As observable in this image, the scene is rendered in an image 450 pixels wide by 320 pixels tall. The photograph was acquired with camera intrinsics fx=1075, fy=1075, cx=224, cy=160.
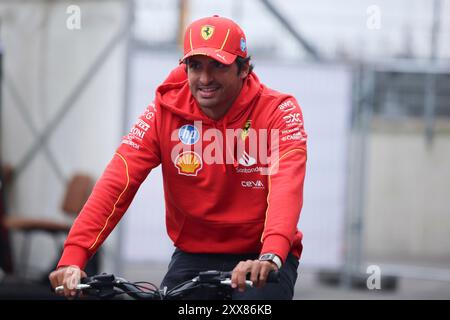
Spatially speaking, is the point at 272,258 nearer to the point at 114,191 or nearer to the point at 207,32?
the point at 114,191

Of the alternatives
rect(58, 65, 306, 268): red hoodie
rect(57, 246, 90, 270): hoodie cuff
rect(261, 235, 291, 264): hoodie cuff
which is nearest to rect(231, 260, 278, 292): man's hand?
rect(261, 235, 291, 264): hoodie cuff

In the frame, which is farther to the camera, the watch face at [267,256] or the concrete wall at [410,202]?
the concrete wall at [410,202]

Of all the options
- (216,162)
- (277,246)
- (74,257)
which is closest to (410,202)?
(216,162)

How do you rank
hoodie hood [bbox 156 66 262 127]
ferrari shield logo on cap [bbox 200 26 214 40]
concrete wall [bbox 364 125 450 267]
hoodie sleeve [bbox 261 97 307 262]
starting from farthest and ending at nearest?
concrete wall [bbox 364 125 450 267], hoodie hood [bbox 156 66 262 127], ferrari shield logo on cap [bbox 200 26 214 40], hoodie sleeve [bbox 261 97 307 262]

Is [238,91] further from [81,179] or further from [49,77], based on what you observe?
[49,77]

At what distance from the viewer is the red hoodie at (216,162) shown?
4.87m

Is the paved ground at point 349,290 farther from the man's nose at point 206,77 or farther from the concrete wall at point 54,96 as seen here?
the man's nose at point 206,77

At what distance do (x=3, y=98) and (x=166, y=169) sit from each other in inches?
330

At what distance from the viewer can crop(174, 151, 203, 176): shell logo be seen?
4938 mm

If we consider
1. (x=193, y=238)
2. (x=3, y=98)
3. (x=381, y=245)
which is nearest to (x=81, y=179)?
(x=3, y=98)

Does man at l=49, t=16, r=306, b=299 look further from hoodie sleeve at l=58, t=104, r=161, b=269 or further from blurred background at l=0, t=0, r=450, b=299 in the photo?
blurred background at l=0, t=0, r=450, b=299

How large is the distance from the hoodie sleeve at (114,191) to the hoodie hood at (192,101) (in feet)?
0.31

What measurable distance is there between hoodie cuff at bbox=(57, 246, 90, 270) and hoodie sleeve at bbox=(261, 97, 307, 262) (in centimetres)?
77

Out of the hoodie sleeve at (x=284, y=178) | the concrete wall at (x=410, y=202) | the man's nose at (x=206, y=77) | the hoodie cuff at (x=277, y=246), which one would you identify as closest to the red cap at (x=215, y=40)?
the man's nose at (x=206, y=77)
